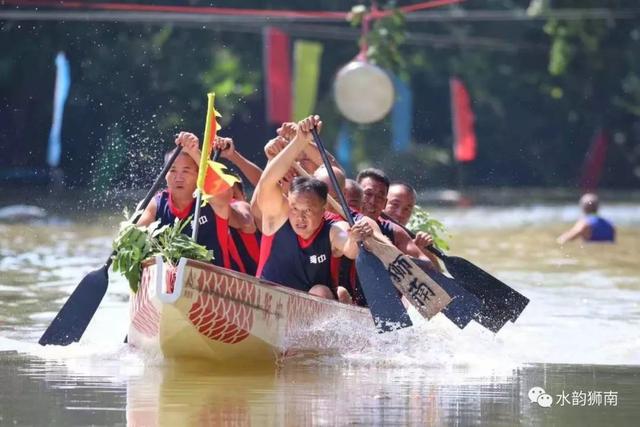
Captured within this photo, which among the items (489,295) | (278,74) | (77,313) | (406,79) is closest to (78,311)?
(77,313)

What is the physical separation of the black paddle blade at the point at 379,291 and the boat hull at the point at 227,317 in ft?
0.64

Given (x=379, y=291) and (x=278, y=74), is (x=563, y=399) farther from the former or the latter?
(x=278, y=74)

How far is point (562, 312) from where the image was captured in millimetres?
14094

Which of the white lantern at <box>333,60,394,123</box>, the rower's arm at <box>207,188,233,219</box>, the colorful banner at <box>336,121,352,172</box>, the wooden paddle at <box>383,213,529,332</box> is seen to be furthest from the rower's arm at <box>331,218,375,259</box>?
the colorful banner at <box>336,121,352,172</box>

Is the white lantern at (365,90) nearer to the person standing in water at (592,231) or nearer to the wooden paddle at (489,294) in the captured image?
the person standing in water at (592,231)

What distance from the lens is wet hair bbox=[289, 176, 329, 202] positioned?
1019cm

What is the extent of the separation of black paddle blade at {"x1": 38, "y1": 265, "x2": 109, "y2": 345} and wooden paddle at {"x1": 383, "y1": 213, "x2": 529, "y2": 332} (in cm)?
237

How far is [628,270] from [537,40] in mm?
27345

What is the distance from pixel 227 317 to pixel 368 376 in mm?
920

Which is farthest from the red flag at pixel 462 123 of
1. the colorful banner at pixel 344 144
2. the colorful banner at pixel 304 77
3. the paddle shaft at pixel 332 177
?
the paddle shaft at pixel 332 177

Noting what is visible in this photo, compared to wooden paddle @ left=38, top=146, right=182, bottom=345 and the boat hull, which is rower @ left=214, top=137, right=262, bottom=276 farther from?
the boat hull

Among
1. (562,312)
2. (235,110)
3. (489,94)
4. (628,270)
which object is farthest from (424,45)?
(562,312)

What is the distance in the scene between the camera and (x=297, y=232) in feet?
34.0

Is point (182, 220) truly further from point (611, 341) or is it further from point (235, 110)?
point (235, 110)
